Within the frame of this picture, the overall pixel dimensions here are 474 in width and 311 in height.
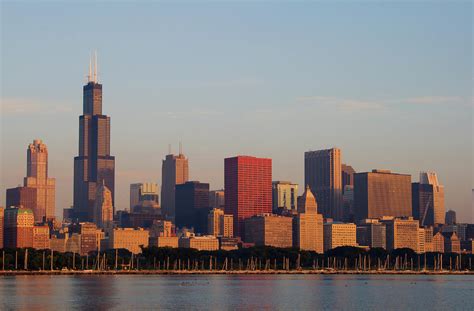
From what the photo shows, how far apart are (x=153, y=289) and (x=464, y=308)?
194 ft

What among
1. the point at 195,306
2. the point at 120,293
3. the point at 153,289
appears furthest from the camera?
the point at 153,289

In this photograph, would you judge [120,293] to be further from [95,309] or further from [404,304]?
[404,304]

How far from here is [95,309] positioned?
393 feet

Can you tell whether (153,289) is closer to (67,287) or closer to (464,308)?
(67,287)

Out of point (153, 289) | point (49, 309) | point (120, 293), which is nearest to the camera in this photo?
point (49, 309)

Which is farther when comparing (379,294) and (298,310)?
(379,294)

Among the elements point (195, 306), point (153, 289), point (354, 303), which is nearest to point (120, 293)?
point (153, 289)

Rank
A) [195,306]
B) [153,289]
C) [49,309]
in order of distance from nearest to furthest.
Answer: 1. [49,309]
2. [195,306]
3. [153,289]

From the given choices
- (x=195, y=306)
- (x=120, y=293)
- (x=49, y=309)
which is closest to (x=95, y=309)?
(x=49, y=309)

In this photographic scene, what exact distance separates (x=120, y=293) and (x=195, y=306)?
92.2 ft

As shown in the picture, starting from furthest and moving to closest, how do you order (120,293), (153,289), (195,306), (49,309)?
1. (153,289)
2. (120,293)
3. (195,306)
4. (49,309)

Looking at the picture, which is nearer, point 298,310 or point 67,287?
point 298,310

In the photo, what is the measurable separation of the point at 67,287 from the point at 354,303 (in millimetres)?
57440

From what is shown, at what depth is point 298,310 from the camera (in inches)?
4855
